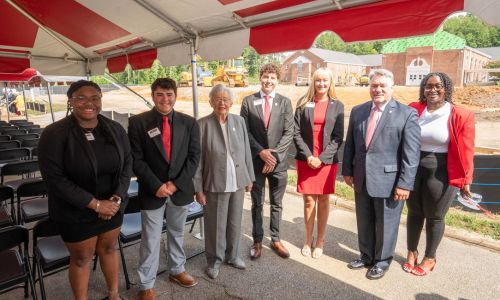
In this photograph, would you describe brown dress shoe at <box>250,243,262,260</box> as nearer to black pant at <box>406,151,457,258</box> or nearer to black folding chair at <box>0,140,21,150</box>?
black pant at <box>406,151,457,258</box>

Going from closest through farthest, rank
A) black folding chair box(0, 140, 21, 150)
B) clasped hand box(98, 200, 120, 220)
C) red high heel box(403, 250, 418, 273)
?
clasped hand box(98, 200, 120, 220) < red high heel box(403, 250, 418, 273) < black folding chair box(0, 140, 21, 150)

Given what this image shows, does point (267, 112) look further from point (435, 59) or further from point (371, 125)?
point (435, 59)

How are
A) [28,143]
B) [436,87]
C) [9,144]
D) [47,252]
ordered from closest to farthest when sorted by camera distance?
[47,252] → [436,87] → [9,144] → [28,143]

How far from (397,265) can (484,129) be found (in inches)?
1000

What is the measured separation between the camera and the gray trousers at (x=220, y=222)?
286cm

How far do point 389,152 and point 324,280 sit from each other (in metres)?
1.32

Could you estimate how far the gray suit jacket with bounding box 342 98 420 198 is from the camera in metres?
2.69

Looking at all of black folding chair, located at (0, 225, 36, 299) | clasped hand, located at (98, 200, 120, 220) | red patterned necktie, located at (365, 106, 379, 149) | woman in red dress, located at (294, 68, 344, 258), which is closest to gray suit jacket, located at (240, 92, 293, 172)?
woman in red dress, located at (294, 68, 344, 258)

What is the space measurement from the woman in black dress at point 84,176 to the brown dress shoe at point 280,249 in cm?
173

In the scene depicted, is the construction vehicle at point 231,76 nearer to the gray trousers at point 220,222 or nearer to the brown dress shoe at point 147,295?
the gray trousers at point 220,222

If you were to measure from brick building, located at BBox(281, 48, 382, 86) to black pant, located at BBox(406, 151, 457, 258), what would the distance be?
50.4 meters

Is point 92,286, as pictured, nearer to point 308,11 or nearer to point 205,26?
point 205,26

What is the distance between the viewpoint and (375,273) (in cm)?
291

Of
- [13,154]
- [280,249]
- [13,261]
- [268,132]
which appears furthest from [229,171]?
[13,154]
